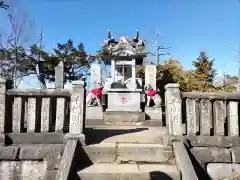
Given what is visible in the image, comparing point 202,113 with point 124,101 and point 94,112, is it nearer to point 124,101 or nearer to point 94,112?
point 124,101

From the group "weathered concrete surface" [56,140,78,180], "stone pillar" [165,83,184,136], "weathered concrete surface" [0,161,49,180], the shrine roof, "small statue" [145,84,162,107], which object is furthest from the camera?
the shrine roof

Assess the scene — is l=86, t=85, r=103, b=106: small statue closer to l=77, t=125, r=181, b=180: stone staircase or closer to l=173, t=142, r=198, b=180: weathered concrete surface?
l=77, t=125, r=181, b=180: stone staircase

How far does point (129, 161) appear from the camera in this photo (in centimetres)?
421

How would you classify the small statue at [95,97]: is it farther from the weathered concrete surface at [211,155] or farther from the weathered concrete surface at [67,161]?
the weathered concrete surface at [211,155]

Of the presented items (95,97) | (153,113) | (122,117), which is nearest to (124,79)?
(95,97)

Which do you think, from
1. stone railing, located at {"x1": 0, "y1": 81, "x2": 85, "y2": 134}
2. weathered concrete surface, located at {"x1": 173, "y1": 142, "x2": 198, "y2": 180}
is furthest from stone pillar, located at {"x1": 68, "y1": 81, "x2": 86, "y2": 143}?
weathered concrete surface, located at {"x1": 173, "y1": 142, "x2": 198, "y2": 180}

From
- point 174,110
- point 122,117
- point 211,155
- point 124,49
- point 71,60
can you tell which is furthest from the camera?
point 71,60

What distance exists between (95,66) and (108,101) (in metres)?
2.27

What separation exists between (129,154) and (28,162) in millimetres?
2019

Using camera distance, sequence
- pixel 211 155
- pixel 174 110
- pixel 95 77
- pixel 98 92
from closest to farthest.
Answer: pixel 211 155 → pixel 174 110 → pixel 98 92 → pixel 95 77

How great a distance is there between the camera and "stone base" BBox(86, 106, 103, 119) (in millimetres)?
9539

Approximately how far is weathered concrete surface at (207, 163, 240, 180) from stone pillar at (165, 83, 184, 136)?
0.90m

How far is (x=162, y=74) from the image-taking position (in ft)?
45.7

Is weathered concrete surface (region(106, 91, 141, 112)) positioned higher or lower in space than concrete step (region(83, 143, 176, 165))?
higher
